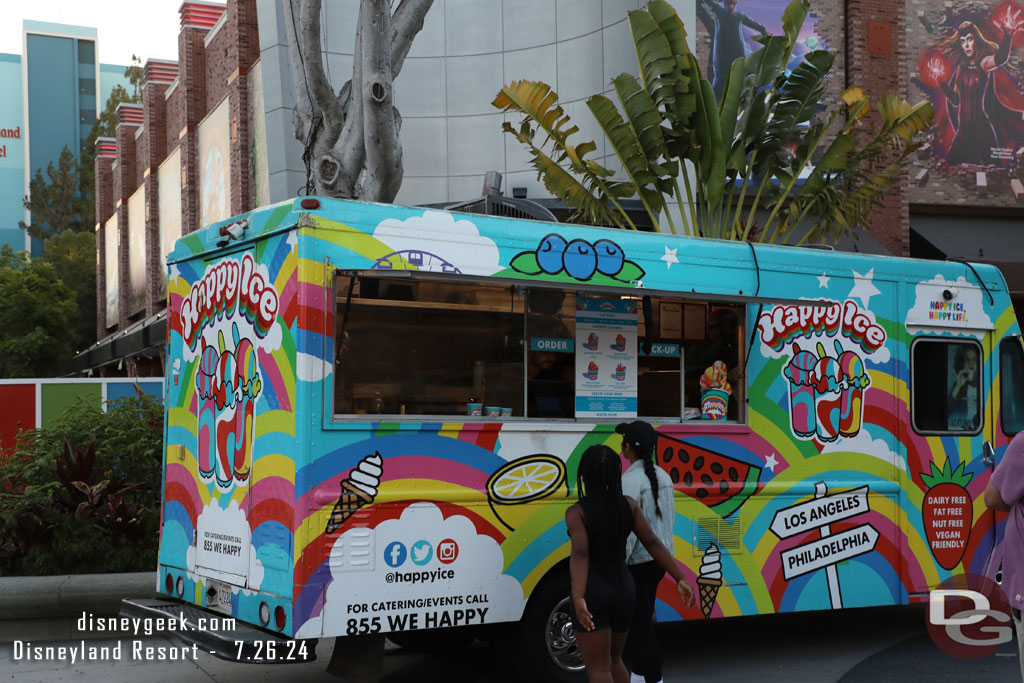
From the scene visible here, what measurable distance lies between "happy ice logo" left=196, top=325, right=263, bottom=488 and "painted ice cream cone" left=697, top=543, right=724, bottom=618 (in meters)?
3.19

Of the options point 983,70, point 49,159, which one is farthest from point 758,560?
point 49,159

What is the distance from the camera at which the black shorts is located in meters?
5.43

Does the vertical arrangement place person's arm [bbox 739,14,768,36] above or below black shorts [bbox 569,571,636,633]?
above

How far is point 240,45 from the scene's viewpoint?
25188 mm

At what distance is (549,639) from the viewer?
6988 mm

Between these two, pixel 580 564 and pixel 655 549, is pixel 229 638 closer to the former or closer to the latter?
pixel 580 564

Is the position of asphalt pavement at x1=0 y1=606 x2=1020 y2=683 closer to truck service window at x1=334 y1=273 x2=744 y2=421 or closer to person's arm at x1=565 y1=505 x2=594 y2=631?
truck service window at x1=334 y1=273 x2=744 y2=421

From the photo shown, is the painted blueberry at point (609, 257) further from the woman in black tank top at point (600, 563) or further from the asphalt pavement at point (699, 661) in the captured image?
the asphalt pavement at point (699, 661)

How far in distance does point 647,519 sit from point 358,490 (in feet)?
5.48

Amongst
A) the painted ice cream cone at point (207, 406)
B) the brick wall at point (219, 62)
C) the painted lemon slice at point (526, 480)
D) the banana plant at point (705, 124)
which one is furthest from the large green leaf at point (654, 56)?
the brick wall at point (219, 62)

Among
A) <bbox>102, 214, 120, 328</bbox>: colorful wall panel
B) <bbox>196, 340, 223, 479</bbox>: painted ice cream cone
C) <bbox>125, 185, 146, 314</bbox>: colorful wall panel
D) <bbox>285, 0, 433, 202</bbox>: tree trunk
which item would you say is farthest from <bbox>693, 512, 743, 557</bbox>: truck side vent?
<bbox>102, 214, 120, 328</bbox>: colorful wall panel

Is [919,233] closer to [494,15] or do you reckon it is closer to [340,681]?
[494,15]

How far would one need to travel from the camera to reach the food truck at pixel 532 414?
20.7 feet

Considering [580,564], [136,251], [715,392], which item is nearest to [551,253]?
[715,392]
